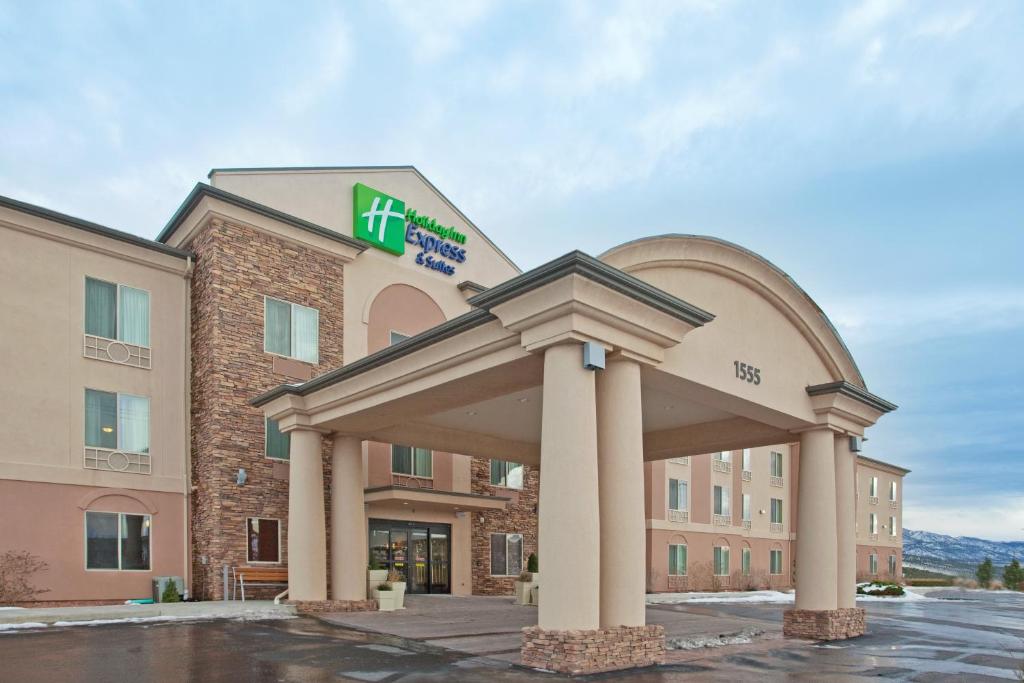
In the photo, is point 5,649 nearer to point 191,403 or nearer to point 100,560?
point 100,560

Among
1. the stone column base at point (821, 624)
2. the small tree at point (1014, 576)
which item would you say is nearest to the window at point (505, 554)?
the stone column base at point (821, 624)

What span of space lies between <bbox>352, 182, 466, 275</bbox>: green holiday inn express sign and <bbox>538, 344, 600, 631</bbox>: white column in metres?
15.7

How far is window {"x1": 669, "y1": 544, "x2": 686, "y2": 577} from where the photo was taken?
38.2 m

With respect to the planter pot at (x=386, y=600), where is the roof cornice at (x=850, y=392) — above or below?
above

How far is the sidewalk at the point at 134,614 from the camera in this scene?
50.0 ft

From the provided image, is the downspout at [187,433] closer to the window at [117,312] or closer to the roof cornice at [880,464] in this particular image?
the window at [117,312]

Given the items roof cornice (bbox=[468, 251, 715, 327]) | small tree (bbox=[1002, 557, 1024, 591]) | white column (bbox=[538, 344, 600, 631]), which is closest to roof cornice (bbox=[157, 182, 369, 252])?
roof cornice (bbox=[468, 251, 715, 327])

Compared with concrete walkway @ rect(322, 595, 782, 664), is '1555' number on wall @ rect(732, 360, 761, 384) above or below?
above

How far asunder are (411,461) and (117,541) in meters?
8.99

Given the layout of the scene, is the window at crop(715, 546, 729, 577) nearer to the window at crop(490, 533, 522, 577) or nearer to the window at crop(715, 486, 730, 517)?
the window at crop(715, 486, 730, 517)

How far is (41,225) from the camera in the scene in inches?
810

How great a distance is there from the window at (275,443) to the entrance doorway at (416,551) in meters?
4.17

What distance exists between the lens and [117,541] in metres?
20.8

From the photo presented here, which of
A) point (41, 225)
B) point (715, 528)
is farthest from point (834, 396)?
point (715, 528)
